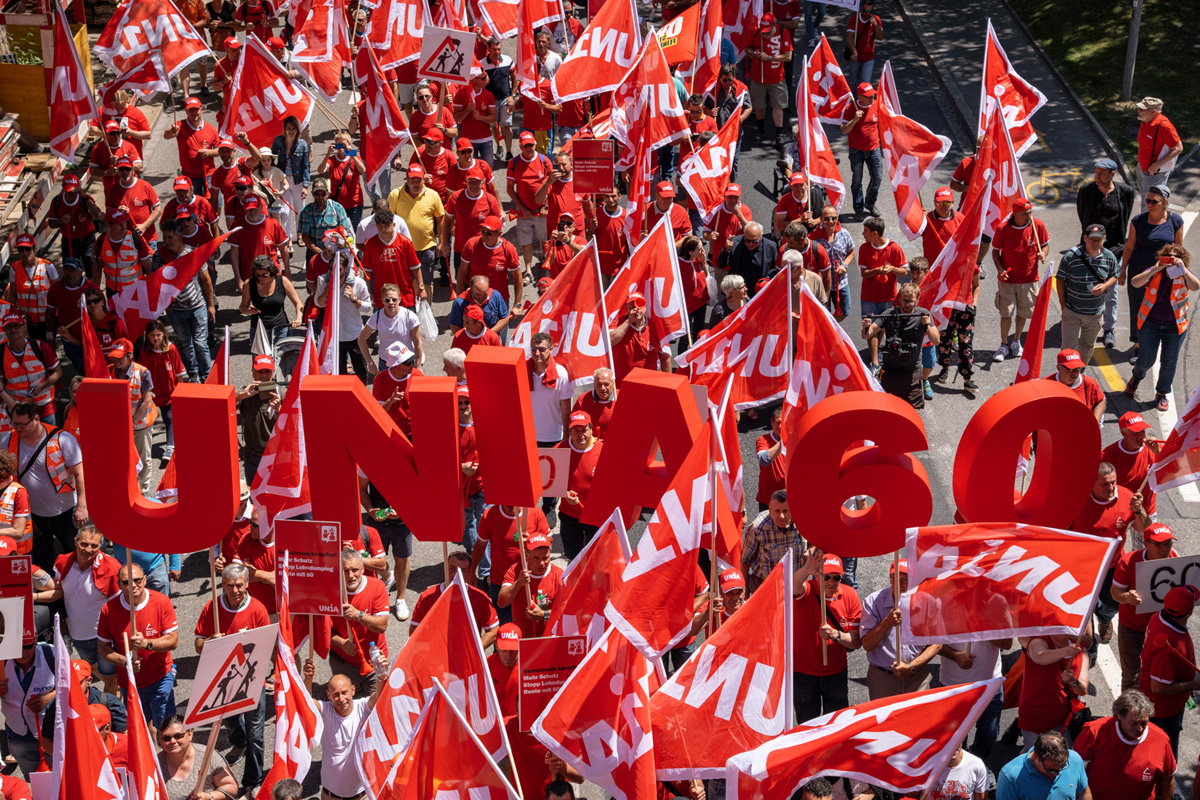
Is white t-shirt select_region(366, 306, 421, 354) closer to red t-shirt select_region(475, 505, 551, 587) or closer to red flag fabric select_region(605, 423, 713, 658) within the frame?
red t-shirt select_region(475, 505, 551, 587)

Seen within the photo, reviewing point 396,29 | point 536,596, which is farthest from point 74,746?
point 396,29

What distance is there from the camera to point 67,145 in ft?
55.9

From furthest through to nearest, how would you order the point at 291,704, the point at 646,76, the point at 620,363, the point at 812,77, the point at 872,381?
the point at 812,77
the point at 646,76
the point at 620,363
the point at 872,381
the point at 291,704

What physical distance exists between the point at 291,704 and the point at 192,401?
7.63 ft

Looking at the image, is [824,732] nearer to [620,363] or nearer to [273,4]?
[620,363]

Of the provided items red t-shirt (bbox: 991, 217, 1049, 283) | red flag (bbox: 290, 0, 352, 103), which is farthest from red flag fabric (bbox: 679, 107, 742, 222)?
red flag (bbox: 290, 0, 352, 103)

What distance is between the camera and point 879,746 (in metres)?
8.62

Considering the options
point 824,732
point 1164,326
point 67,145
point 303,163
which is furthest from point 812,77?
point 824,732

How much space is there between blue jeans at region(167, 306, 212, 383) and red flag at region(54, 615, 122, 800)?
295 inches

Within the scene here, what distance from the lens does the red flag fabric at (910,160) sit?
16.3 metres

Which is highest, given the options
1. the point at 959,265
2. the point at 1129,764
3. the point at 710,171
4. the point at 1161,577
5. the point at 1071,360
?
the point at 710,171

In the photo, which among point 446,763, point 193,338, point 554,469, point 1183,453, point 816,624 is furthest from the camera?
point 193,338

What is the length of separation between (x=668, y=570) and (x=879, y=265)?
282 inches

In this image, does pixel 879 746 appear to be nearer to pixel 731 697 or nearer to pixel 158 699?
pixel 731 697
